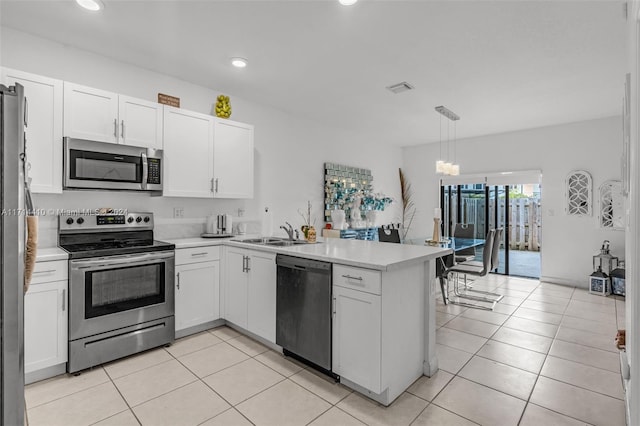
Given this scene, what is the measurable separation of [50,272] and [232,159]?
1934 millimetres

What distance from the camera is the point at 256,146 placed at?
420 centimetres

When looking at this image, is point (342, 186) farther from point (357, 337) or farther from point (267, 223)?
point (357, 337)

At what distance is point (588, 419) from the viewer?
6.20 feet

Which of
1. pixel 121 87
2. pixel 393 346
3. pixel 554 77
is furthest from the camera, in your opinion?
pixel 554 77

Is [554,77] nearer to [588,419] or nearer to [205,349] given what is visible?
[588,419]

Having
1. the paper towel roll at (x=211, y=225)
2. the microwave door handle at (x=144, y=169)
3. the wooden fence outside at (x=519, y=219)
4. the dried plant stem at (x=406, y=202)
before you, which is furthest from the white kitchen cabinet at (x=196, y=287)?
the wooden fence outside at (x=519, y=219)

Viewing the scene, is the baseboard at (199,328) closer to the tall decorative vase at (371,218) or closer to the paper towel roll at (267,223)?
the paper towel roll at (267,223)

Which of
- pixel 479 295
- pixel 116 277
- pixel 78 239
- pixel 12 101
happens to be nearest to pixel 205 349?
pixel 116 277

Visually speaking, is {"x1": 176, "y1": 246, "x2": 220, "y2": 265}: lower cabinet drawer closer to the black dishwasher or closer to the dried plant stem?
the black dishwasher

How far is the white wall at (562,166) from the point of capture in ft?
16.1

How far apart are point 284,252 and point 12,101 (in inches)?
71.2

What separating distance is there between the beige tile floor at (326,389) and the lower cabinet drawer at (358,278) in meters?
0.74

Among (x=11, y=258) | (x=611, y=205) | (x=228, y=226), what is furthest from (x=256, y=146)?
(x=611, y=205)

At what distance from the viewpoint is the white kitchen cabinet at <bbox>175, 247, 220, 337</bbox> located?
2947mm
